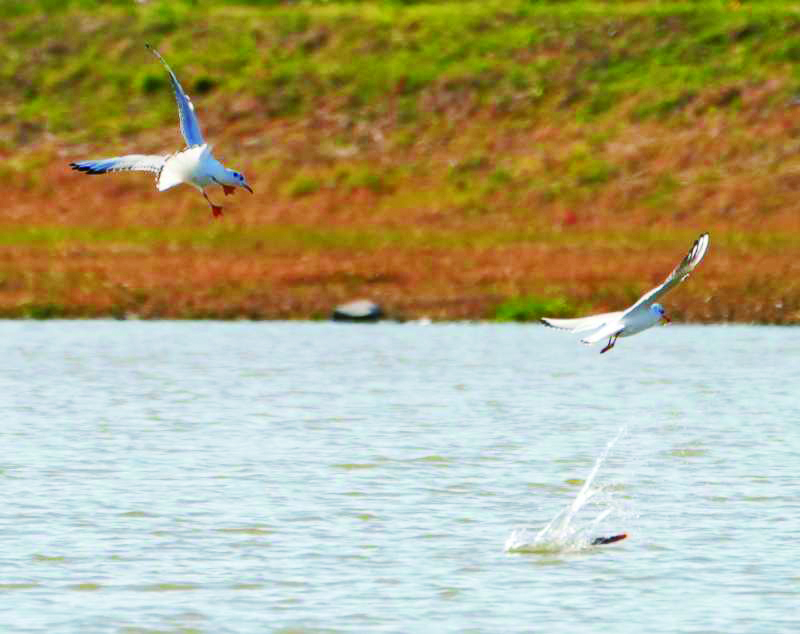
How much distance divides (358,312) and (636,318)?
2108cm

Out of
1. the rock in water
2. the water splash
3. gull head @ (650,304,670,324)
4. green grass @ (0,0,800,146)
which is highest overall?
green grass @ (0,0,800,146)

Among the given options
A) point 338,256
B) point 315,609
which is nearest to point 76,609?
point 315,609

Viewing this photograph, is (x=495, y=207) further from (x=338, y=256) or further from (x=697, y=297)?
(x=697, y=297)

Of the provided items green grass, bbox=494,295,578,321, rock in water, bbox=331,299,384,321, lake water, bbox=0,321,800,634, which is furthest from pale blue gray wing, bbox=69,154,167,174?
rock in water, bbox=331,299,384,321

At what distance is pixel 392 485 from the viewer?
63.6 ft

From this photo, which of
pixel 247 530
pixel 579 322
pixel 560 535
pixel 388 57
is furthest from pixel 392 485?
pixel 388 57

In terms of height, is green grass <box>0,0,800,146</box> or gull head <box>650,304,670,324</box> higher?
green grass <box>0,0,800,146</box>

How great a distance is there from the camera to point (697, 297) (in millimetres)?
37250

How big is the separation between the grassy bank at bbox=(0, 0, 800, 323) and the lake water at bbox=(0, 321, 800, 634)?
4116mm

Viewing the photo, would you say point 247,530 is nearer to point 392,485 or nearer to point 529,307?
point 392,485

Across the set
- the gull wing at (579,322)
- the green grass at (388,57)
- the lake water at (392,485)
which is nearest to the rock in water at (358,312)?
the lake water at (392,485)

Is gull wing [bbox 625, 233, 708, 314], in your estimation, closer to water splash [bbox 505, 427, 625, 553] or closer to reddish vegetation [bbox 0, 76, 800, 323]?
water splash [bbox 505, 427, 625, 553]

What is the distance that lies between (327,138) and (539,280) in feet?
55.5

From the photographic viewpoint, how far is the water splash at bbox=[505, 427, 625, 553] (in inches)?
639
